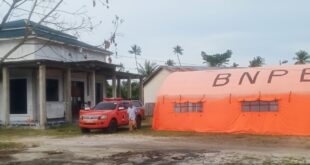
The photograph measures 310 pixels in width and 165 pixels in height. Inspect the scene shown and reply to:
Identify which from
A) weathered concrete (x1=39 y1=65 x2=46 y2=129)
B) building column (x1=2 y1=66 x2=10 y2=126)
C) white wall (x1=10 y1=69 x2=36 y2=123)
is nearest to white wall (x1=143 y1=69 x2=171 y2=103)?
white wall (x1=10 y1=69 x2=36 y2=123)

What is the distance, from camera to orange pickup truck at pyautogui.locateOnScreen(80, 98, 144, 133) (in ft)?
90.2

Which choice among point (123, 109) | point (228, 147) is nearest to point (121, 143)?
point (228, 147)

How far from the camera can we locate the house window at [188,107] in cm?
2872

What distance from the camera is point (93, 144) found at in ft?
70.1

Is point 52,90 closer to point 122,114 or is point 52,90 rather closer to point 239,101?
point 122,114

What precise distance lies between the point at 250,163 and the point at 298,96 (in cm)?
1209

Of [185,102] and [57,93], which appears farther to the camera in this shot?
[57,93]

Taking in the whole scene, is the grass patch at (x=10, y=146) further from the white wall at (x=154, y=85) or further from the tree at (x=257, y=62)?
the tree at (x=257, y=62)

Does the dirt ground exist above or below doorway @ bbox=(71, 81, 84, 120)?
below

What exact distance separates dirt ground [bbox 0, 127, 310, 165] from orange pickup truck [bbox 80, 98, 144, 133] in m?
1.85

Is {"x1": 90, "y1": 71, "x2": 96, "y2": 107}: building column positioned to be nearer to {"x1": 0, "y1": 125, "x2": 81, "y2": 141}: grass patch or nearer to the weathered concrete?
{"x1": 0, "y1": 125, "x2": 81, "y2": 141}: grass patch

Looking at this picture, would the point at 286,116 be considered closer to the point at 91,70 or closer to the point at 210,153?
the point at 210,153

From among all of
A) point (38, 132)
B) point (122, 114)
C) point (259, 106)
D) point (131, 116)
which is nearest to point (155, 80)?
point (122, 114)

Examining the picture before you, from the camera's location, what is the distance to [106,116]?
27.6 meters
